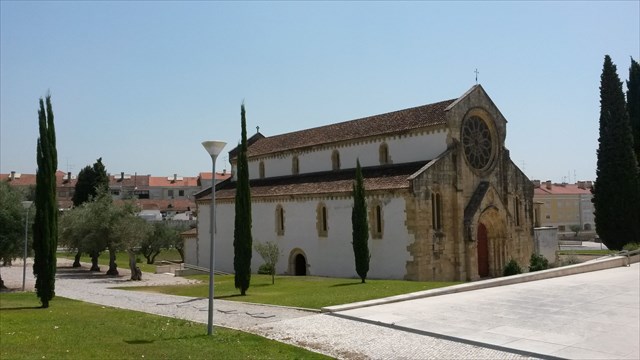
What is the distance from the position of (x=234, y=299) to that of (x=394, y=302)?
25.4ft

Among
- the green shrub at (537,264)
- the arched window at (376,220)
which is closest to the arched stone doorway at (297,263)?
the arched window at (376,220)

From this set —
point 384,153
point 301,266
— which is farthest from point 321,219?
point 384,153

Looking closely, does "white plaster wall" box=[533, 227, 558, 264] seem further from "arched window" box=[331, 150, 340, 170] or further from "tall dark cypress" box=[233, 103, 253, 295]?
"tall dark cypress" box=[233, 103, 253, 295]

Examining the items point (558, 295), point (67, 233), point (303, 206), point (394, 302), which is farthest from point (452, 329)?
point (67, 233)

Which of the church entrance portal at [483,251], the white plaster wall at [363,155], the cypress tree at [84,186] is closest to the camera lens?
the white plaster wall at [363,155]

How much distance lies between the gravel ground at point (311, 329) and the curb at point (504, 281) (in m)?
1.90

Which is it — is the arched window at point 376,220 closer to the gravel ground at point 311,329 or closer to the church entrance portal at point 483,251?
the church entrance portal at point 483,251

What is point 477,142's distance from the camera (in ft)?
127

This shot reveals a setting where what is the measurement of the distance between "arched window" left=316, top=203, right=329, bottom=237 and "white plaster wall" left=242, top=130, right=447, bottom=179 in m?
4.63

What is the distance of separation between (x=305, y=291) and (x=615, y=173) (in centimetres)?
3348

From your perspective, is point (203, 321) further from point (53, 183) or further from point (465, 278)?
point (465, 278)

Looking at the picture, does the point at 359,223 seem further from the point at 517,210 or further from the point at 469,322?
the point at 469,322

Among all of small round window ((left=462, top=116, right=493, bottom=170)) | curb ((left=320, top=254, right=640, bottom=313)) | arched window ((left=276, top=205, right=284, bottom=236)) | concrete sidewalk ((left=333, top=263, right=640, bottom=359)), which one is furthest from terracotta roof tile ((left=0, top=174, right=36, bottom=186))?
concrete sidewalk ((left=333, top=263, right=640, bottom=359))

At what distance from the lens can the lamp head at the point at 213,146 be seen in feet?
53.1
